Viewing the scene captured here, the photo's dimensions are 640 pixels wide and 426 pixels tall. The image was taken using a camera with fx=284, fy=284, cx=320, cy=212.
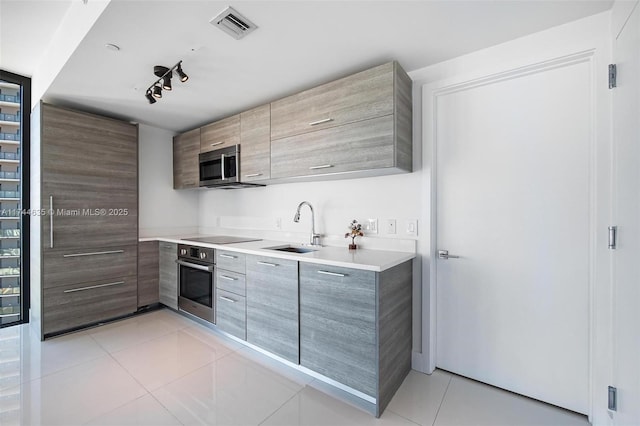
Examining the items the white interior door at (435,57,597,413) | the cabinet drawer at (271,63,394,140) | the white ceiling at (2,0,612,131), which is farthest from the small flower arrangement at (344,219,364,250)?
the white ceiling at (2,0,612,131)

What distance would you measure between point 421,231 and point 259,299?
4.42 ft

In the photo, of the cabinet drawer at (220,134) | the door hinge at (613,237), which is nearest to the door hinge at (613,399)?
the door hinge at (613,237)

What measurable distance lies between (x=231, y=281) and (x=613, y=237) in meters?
2.52

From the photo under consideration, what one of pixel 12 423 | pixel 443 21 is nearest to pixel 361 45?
pixel 443 21

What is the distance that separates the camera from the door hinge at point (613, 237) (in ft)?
4.67

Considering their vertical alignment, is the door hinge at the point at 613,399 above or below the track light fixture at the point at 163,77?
below

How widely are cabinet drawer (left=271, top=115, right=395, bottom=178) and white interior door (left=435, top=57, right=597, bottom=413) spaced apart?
0.50 meters

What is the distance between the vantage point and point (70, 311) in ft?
8.86

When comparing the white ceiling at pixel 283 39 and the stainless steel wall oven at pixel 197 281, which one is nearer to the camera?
the white ceiling at pixel 283 39

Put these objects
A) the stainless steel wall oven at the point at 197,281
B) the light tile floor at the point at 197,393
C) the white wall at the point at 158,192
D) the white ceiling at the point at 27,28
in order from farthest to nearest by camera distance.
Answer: the white wall at the point at 158,192 → the stainless steel wall oven at the point at 197,281 → the white ceiling at the point at 27,28 → the light tile floor at the point at 197,393

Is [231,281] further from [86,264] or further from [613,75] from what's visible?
[613,75]

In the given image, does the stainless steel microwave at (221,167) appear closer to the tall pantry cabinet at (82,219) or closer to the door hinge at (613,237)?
the tall pantry cabinet at (82,219)

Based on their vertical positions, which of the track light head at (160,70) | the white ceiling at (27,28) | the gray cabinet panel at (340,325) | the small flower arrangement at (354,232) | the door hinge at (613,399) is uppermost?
the white ceiling at (27,28)

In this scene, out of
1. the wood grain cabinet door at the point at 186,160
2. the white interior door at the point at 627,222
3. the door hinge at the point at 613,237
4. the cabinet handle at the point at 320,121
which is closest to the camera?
the white interior door at the point at 627,222
